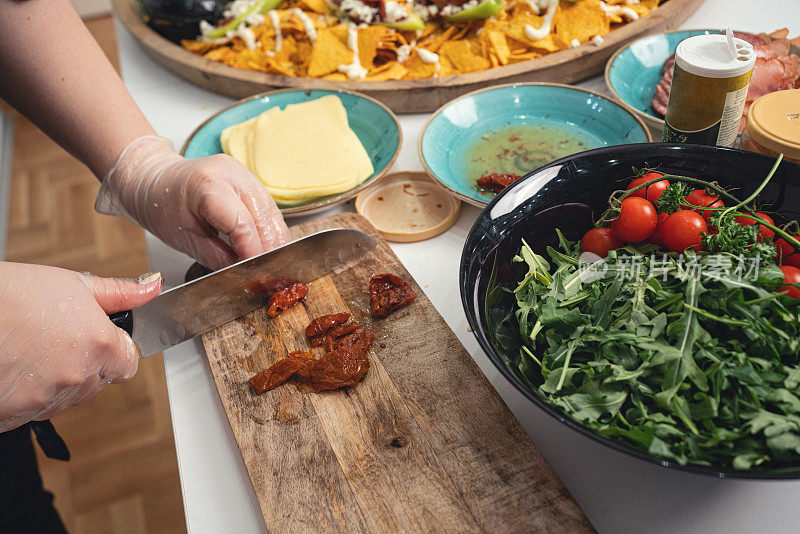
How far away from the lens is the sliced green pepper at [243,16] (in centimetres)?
186

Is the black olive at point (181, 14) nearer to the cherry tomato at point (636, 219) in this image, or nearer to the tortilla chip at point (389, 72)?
the tortilla chip at point (389, 72)

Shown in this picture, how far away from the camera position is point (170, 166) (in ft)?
4.02

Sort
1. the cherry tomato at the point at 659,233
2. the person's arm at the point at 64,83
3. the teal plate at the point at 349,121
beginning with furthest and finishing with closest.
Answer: the teal plate at the point at 349,121, the person's arm at the point at 64,83, the cherry tomato at the point at 659,233

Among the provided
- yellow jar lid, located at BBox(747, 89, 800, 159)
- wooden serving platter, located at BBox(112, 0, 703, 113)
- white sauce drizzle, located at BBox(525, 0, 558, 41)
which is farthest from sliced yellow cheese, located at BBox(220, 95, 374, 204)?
yellow jar lid, located at BBox(747, 89, 800, 159)

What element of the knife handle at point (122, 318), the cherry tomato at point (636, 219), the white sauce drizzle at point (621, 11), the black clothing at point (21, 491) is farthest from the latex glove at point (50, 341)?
the white sauce drizzle at point (621, 11)

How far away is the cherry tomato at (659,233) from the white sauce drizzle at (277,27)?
133cm

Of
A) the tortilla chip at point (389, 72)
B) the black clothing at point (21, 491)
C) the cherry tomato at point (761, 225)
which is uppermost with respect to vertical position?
the cherry tomato at point (761, 225)

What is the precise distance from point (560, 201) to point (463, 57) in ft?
2.83

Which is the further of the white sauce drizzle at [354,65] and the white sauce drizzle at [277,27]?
the white sauce drizzle at [277,27]

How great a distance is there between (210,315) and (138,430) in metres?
1.61

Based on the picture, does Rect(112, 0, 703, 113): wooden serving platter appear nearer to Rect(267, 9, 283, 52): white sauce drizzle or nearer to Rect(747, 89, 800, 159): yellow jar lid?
Rect(267, 9, 283, 52): white sauce drizzle

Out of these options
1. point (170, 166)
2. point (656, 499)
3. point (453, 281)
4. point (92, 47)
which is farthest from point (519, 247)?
point (92, 47)

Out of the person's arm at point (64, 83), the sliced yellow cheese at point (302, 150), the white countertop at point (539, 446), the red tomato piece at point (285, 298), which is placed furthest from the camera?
the sliced yellow cheese at point (302, 150)

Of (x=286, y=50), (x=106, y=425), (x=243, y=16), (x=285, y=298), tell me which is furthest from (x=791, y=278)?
(x=106, y=425)
